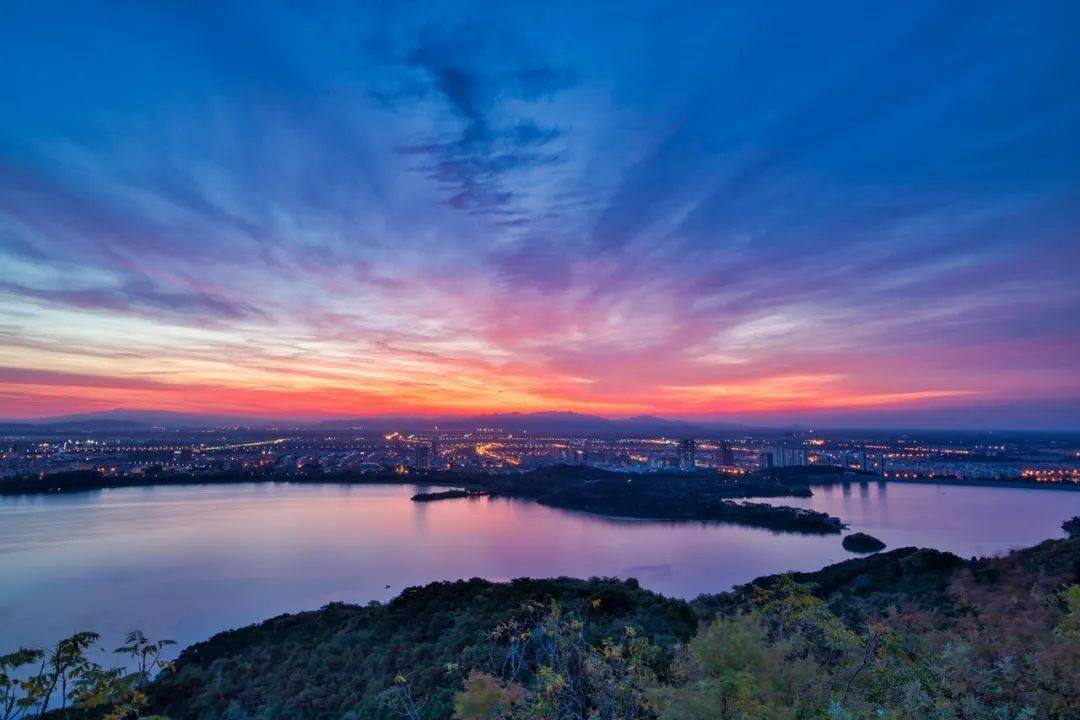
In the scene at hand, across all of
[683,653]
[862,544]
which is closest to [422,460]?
[862,544]

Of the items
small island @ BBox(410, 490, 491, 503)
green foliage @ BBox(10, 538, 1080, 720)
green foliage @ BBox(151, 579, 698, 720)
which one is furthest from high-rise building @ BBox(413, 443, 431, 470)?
green foliage @ BBox(151, 579, 698, 720)

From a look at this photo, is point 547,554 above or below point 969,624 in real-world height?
below

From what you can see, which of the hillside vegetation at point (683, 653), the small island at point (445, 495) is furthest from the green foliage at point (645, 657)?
the small island at point (445, 495)

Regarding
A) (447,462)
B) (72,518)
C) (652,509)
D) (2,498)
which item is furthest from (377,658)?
(447,462)

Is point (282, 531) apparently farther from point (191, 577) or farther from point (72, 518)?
point (72, 518)

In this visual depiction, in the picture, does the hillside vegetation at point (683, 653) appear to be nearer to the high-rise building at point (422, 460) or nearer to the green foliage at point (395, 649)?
the green foliage at point (395, 649)

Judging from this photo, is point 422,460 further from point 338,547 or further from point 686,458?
point 338,547
